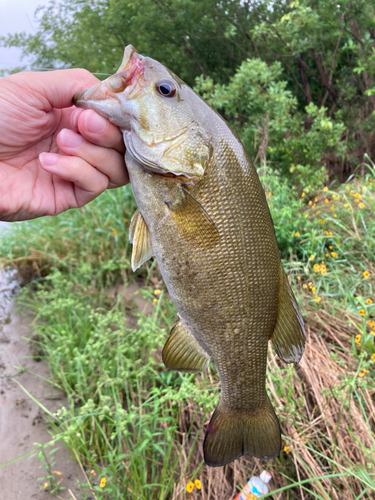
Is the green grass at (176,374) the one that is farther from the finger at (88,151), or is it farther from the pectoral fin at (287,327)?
the finger at (88,151)

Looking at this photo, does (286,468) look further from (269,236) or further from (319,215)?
(319,215)

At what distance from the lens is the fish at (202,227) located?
1151 millimetres

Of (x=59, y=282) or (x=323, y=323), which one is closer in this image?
(x=323, y=323)

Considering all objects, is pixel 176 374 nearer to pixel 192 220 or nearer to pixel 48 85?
pixel 192 220

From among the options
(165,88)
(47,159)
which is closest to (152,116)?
(165,88)

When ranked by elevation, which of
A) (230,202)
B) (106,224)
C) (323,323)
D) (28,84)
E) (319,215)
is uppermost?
(28,84)

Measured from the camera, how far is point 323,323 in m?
2.52

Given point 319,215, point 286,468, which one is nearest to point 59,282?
point 286,468

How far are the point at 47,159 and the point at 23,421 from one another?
2.28 meters

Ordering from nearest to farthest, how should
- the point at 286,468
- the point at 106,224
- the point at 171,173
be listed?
the point at 171,173 < the point at 286,468 < the point at 106,224

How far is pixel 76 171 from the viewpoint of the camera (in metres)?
1.39

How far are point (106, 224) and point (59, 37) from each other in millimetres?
4921

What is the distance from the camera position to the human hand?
4.45ft

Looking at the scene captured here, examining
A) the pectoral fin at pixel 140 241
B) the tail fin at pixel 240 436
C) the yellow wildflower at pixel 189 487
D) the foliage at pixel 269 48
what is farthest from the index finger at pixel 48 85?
the foliage at pixel 269 48
